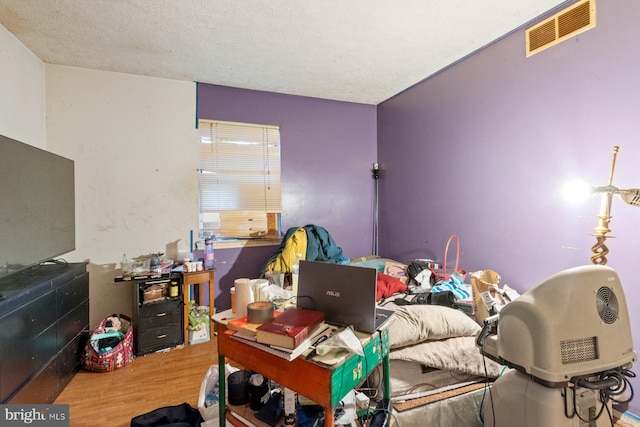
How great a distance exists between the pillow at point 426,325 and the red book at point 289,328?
0.72 meters

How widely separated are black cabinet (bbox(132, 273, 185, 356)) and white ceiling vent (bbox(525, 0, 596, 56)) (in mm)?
3563

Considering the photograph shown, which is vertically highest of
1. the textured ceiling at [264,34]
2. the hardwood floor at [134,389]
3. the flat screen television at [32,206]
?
the textured ceiling at [264,34]

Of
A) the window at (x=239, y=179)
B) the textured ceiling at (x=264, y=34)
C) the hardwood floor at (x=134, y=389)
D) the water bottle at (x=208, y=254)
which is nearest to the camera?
the hardwood floor at (x=134, y=389)

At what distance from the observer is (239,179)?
11.4 feet

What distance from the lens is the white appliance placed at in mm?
1156

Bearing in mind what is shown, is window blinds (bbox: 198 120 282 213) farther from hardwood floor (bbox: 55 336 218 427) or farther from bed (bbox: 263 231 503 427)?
bed (bbox: 263 231 503 427)

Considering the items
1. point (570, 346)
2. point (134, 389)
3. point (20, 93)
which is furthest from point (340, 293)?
point (20, 93)

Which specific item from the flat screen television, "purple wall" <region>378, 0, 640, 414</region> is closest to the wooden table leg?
the flat screen television

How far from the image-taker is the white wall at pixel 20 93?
224cm

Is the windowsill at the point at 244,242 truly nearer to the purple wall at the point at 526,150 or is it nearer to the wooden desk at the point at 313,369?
the purple wall at the point at 526,150

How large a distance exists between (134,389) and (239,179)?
2.16 meters

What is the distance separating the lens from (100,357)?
236cm

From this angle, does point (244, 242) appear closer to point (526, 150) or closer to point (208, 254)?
point (208, 254)

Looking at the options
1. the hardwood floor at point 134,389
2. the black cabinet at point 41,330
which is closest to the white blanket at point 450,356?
the hardwood floor at point 134,389
